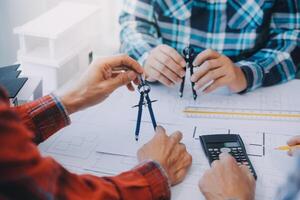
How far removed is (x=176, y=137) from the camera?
39.9 inches

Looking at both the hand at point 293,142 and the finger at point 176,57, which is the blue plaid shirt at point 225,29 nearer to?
the finger at point 176,57

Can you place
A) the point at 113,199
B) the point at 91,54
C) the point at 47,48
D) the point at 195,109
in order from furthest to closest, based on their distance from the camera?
the point at 91,54 < the point at 47,48 < the point at 195,109 < the point at 113,199

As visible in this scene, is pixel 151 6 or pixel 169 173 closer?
pixel 169 173

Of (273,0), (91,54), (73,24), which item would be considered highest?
(273,0)

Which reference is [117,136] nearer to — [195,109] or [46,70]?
[195,109]

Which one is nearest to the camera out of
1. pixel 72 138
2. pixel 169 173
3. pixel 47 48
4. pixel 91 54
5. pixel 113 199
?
pixel 113 199

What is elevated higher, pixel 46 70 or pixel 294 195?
pixel 294 195

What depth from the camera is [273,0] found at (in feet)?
4.55

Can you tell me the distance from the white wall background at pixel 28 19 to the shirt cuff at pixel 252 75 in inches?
28.1

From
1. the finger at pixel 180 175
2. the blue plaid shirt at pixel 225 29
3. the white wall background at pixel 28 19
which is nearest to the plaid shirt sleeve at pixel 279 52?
the blue plaid shirt at pixel 225 29

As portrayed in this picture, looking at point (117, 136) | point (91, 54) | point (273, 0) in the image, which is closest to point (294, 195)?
point (117, 136)

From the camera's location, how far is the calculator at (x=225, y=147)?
38.6 inches

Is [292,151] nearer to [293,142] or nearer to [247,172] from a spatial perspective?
[293,142]

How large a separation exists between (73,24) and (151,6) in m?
0.28
